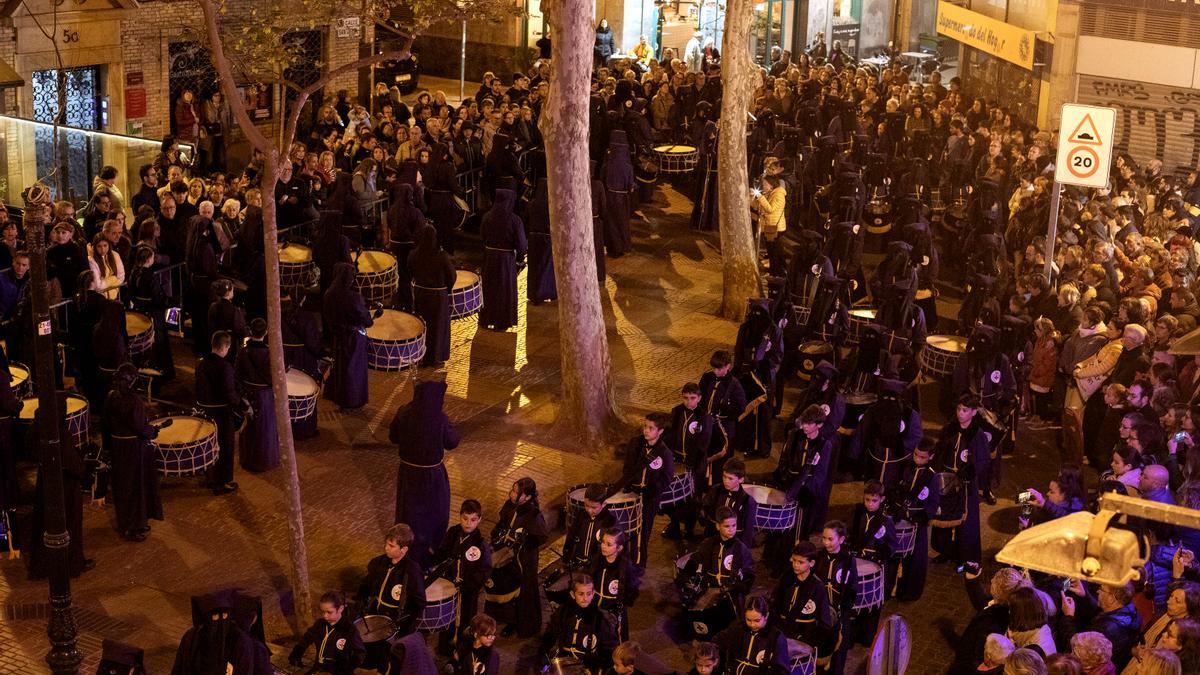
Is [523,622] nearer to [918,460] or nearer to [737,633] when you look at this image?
[737,633]

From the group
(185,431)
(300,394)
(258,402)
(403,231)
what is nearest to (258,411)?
(258,402)

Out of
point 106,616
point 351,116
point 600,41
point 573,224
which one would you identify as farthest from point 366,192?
point 600,41

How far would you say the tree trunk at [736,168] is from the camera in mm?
21156

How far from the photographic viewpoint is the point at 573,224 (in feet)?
55.4

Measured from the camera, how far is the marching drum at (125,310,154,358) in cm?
1673

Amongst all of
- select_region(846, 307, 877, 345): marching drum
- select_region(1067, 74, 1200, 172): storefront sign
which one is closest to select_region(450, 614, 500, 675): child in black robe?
select_region(846, 307, 877, 345): marching drum

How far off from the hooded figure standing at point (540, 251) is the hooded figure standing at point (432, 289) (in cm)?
235

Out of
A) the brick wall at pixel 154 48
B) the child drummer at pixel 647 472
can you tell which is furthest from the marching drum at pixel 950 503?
the brick wall at pixel 154 48

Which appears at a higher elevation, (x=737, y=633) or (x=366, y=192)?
(x=366, y=192)

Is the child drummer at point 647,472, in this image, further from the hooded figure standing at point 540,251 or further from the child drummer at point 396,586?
the hooded figure standing at point 540,251

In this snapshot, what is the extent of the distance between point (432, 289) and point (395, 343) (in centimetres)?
146

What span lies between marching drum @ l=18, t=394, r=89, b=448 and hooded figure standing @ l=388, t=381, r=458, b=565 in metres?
2.86

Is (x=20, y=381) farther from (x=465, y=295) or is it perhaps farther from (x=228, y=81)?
(x=465, y=295)

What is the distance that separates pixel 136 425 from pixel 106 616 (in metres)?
1.69
